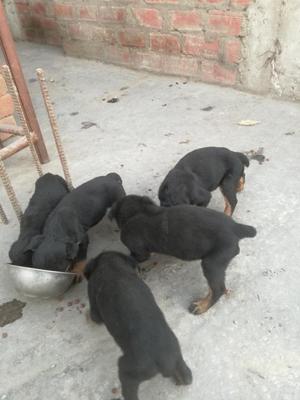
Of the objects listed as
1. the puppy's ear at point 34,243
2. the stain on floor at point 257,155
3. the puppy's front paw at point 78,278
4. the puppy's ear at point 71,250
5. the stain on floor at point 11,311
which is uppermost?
the puppy's ear at point 34,243

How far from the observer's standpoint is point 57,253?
2463mm

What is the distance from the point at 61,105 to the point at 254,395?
4.25 meters

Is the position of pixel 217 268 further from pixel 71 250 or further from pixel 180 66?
pixel 180 66

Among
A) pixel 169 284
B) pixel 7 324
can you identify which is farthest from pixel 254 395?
pixel 7 324

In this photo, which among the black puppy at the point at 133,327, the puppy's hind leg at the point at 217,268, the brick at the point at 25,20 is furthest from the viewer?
the brick at the point at 25,20

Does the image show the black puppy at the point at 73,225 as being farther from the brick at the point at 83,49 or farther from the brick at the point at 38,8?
the brick at the point at 38,8

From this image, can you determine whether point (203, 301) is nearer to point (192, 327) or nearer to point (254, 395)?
point (192, 327)

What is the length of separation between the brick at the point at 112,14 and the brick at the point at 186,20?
Result: 2.87 ft

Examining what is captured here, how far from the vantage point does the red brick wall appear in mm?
4652

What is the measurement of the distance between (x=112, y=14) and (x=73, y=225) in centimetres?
410

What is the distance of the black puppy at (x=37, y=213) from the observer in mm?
2566

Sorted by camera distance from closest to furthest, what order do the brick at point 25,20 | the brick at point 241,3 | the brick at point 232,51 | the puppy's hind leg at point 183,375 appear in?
the puppy's hind leg at point 183,375
the brick at point 241,3
the brick at point 232,51
the brick at point 25,20

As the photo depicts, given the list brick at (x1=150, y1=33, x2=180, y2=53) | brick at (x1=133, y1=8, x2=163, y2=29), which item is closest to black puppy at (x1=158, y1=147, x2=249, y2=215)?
brick at (x1=150, y1=33, x2=180, y2=53)

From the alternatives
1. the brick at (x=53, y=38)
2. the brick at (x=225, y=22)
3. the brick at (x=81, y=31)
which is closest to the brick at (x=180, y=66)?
the brick at (x=225, y=22)
